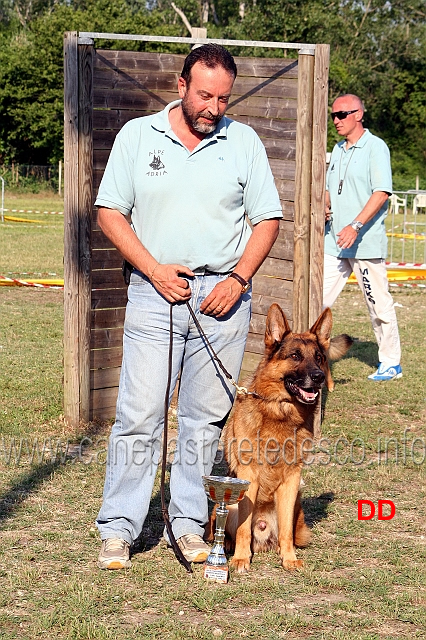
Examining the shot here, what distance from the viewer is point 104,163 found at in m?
6.57

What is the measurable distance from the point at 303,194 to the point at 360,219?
1.48m

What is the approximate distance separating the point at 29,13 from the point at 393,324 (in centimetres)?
5736

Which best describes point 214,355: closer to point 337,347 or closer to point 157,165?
point 157,165

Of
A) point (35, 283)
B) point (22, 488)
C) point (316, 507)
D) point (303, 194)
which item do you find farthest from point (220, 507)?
point (35, 283)

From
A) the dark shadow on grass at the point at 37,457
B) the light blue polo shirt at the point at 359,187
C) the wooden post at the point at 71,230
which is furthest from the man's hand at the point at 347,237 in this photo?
the dark shadow on grass at the point at 37,457

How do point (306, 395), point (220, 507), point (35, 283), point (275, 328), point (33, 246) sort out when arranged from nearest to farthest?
point (220, 507) → point (306, 395) → point (275, 328) → point (35, 283) → point (33, 246)

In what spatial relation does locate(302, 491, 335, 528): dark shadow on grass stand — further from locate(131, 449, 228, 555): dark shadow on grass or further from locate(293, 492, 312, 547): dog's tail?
locate(131, 449, 228, 555): dark shadow on grass

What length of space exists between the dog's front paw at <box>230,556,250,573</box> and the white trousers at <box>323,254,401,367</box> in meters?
4.30

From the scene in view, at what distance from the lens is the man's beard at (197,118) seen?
3.78 meters

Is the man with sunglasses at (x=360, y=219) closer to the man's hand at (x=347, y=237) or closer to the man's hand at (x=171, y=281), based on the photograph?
the man's hand at (x=347, y=237)

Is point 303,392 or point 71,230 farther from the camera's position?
point 71,230

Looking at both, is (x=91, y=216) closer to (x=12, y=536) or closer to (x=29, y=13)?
(x=12, y=536)

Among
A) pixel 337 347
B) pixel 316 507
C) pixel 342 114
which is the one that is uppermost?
pixel 342 114

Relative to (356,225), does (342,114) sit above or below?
above
